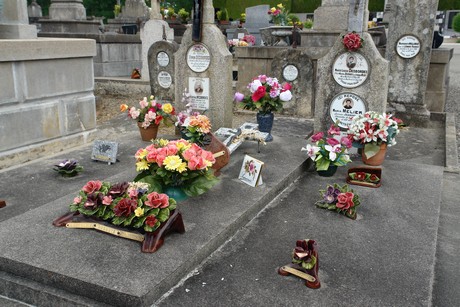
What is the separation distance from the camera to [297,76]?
28.8ft

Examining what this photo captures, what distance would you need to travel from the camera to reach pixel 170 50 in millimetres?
9938

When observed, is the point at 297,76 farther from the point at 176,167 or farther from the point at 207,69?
the point at 176,167

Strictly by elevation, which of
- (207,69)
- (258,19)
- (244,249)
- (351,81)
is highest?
(258,19)

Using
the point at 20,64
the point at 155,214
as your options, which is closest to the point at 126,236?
the point at 155,214

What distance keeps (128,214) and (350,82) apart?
372cm

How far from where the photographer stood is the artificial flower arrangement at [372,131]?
4.93 m

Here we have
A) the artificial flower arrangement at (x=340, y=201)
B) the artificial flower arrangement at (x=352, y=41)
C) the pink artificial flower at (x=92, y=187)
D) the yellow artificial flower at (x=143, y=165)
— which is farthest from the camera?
the artificial flower arrangement at (x=352, y=41)

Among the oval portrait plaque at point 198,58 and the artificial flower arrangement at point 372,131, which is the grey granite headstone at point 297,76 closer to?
the oval portrait plaque at point 198,58

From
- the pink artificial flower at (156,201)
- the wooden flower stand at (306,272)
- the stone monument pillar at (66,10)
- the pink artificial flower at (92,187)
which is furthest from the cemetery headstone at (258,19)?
the wooden flower stand at (306,272)

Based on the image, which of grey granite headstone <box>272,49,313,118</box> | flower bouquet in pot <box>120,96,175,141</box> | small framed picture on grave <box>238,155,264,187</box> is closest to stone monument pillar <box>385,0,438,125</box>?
grey granite headstone <box>272,49,313,118</box>

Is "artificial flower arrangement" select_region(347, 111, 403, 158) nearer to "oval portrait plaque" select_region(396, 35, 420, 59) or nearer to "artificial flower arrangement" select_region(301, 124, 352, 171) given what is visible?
"artificial flower arrangement" select_region(301, 124, 352, 171)

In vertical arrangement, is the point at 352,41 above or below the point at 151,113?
above

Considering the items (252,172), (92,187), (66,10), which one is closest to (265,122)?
(252,172)

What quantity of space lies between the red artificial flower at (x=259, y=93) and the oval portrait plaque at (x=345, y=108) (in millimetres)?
951
